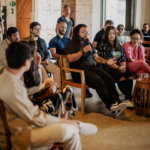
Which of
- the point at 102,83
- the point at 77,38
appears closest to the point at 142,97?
the point at 102,83

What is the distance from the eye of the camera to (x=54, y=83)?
7.98 ft

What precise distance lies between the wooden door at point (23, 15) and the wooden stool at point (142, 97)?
7.07 m

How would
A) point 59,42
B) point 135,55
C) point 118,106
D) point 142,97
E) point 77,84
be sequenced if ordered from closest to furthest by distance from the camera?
point 118,106 → point 142,97 → point 77,84 → point 135,55 → point 59,42

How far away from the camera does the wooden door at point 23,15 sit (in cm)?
943

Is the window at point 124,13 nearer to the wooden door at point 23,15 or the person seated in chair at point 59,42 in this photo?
the wooden door at point 23,15

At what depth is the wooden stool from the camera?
10.5ft

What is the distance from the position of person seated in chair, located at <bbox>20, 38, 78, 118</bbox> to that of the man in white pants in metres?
0.55

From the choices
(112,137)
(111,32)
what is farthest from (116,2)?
(112,137)

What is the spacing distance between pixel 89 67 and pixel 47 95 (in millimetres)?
1410

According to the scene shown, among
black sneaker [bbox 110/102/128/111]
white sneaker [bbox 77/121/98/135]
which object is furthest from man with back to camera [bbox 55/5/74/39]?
white sneaker [bbox 77/121/98/135]

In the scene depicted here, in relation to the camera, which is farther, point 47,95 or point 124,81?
point 124,81

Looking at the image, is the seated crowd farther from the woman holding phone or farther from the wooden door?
the wooden door

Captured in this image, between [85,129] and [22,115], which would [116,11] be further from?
[22,115]

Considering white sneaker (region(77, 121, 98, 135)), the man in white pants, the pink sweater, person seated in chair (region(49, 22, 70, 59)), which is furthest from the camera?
person seated in chair (region(49, 22, 70, 59))
